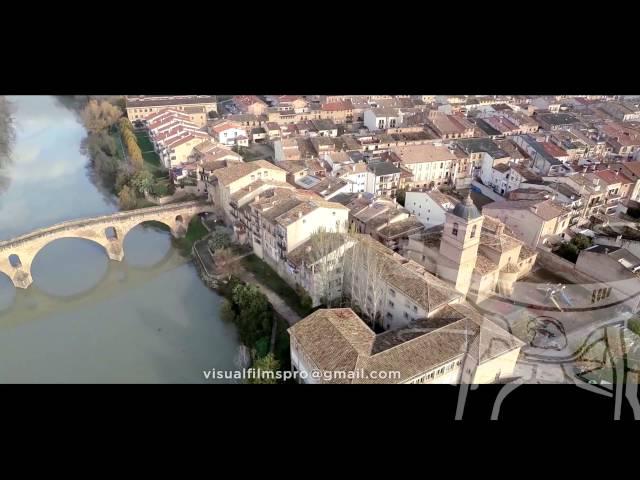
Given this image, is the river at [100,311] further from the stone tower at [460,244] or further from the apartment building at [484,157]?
the apartment building at [484,157]

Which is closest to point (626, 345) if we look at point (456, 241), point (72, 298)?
point (456, 241)

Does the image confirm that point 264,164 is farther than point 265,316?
Yes

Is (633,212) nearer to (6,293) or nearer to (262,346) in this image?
(262,346)

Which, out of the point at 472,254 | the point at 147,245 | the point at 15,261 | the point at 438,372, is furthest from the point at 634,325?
the point at 15,261

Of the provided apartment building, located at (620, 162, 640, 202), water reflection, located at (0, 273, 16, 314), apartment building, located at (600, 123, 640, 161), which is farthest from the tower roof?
apartment building, located at (600, 123, 640, 161)

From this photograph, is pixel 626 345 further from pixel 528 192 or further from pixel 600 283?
pixel 528 192

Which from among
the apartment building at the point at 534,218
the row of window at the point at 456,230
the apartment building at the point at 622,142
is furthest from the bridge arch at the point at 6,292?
the apartment building at the point at 622,142
